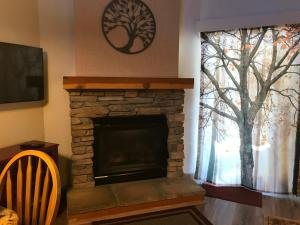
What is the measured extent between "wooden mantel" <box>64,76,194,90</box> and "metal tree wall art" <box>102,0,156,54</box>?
1.16 feet

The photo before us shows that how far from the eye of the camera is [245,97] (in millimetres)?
2986

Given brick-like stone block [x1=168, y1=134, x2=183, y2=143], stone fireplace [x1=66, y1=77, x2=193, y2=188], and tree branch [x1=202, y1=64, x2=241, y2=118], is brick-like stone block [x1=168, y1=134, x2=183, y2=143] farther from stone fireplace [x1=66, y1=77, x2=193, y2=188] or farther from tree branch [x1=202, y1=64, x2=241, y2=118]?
tree branch [x1=202, y1=64, x2=241, y2=118]

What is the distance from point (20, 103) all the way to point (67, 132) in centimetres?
59

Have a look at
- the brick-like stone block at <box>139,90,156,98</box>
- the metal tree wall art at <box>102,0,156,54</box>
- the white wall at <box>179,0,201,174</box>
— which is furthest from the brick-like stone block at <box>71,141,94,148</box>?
the white wall at <box>179,0,201,174</box>

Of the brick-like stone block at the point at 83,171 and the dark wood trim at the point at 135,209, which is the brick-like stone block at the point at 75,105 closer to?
the brick-like stone block at the point at 83,171

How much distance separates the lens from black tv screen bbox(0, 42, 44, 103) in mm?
2089

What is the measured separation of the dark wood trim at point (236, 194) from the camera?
282 cm

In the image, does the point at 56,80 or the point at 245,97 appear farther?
the point at 245,97

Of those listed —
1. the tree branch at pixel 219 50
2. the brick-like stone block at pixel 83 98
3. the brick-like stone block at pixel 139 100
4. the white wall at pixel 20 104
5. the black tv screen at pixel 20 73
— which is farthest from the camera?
the tree branch at pixel 219 50

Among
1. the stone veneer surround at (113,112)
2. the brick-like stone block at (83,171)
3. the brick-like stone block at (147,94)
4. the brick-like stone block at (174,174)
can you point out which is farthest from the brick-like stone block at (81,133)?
the brick-like stone block at (174,174)

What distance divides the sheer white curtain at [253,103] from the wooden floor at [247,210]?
19 cm

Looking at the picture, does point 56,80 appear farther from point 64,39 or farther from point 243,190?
point 243,190

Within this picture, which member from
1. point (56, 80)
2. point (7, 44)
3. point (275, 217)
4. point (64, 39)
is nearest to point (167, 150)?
point (275, 217)

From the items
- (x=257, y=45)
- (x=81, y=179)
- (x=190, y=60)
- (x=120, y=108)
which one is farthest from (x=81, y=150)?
(x=257, y=45)
